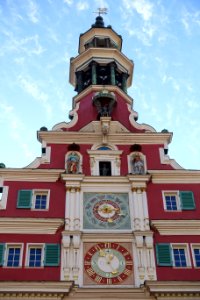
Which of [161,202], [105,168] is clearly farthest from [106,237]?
[105,168]

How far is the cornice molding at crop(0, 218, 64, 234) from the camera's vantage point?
21.6 meters

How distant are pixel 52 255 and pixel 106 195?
3.82 meters

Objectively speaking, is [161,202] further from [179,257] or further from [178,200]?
[179,257]

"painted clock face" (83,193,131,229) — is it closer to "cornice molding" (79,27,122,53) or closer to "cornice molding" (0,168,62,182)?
"cornice molding" (0,168,62,182)

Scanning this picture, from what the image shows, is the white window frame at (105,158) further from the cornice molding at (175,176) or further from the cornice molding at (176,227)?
the cornice molding at (176,227)

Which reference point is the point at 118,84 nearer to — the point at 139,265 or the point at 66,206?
the point at 66,206

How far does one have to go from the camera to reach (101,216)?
22406 mm

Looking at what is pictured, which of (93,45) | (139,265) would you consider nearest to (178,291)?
(139,265)

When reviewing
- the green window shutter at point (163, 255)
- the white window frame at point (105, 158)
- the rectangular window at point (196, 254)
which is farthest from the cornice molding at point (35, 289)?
the white window frame at point (105, 158)

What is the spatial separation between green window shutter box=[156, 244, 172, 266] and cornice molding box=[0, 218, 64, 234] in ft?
13.2

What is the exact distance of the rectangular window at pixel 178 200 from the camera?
22891 mm

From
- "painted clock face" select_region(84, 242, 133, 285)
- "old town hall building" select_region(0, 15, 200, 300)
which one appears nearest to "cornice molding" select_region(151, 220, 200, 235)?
"old town hall building" select_region(0, 15, 200, 300)

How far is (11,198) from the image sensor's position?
902 inches

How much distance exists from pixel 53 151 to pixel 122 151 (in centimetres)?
323
